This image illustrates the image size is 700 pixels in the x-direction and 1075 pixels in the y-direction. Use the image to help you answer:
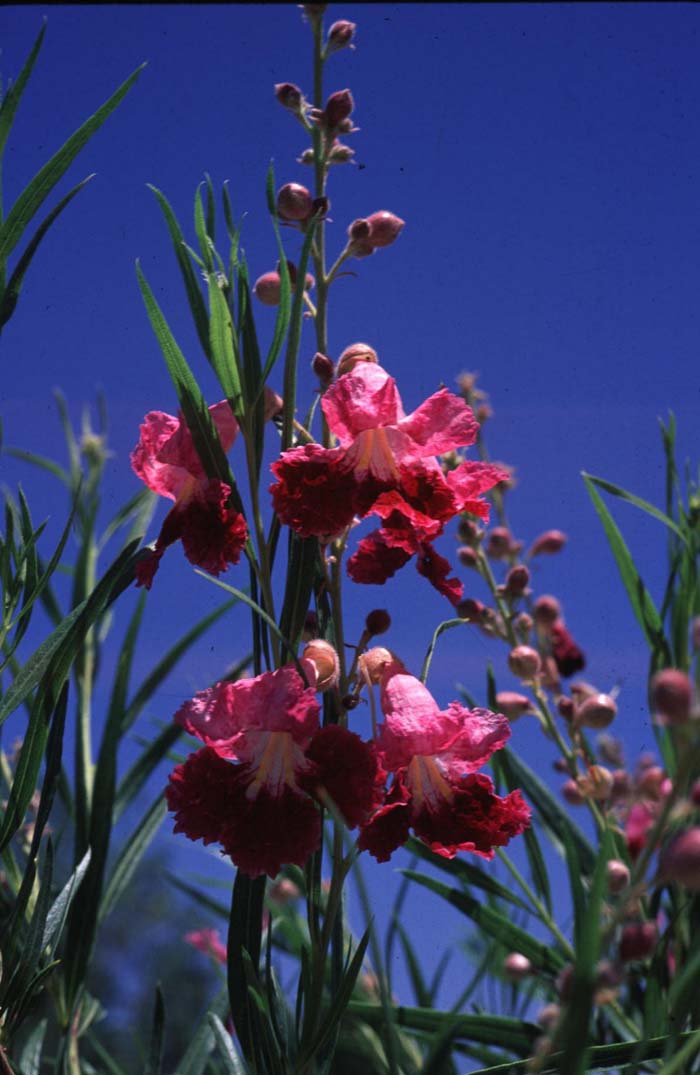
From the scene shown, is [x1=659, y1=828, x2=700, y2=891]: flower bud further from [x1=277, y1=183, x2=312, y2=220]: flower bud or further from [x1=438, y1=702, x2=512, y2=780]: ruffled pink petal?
[x1=277, y1=183, x2=312, y2=220]: flower bud

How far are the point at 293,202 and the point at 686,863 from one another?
0.83 meters

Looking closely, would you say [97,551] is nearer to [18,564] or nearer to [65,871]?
[18,564]

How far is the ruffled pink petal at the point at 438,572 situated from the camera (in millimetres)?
1075

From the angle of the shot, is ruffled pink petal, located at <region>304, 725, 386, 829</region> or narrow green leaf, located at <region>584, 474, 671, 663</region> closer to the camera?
ruffled pink petal, located at <region>304, 725, 386, 829</region>

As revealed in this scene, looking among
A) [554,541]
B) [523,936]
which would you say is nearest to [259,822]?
[523,936]

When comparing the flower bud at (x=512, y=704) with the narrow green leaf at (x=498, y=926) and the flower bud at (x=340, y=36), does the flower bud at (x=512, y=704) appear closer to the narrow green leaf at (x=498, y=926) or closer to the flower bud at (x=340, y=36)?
the narrow green leaf at (x=498, y=926)

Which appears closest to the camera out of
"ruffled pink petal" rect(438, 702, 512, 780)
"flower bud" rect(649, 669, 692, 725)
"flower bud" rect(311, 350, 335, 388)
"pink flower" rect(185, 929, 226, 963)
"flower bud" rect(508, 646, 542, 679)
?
"flower bud" rect(649, 669, 692, 725)

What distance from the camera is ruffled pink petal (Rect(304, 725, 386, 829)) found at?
3.00 ft

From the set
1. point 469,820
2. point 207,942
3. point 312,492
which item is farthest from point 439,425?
point 207,942

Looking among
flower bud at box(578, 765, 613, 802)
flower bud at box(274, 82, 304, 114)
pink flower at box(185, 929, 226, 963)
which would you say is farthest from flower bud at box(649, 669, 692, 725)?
pink flower at box(185, 929, 226, 963)

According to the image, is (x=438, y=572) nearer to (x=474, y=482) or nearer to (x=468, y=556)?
(x=474, y=482)

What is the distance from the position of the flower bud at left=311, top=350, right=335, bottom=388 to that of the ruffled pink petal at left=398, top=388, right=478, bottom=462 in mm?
92

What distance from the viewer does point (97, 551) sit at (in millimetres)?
1896

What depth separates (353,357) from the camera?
3.75 feet
